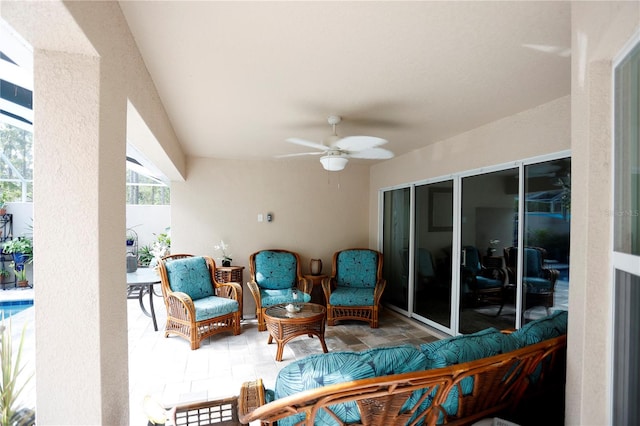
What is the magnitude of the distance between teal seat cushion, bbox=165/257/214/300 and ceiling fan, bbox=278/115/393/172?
207 centimetres

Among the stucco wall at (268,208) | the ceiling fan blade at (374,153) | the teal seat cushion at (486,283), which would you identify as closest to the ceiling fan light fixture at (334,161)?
the ceiling fan blade at (374,153)

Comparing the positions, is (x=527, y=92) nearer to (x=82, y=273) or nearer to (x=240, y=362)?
(x=82, y=273)

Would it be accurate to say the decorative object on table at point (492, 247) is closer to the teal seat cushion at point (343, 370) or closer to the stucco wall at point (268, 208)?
the teal seat cushion at point (343, 370)

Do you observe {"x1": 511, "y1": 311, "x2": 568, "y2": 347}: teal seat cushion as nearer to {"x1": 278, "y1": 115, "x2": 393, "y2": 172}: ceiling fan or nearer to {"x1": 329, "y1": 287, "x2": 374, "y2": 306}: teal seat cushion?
{"x1": 278, "y1": 115, "x2": 393, "y2": 172}: ceiling fan

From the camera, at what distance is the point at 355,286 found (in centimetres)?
482

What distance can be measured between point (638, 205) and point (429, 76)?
1.44 m

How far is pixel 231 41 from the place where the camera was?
164 cm

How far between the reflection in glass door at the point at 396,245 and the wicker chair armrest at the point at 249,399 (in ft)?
11.8

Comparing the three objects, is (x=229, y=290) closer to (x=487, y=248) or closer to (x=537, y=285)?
(x=487, y=248)

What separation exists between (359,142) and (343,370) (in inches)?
117

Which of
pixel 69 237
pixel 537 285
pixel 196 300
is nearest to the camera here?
pixel 69 237

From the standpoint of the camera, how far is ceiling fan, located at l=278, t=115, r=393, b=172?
2.96 m

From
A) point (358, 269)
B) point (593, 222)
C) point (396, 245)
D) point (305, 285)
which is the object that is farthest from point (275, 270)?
point (593, 222)

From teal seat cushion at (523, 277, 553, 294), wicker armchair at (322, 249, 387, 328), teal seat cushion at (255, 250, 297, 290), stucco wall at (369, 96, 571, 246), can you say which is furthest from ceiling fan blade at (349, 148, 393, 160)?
teal seat cushion at (523, 277, 553, 294)
